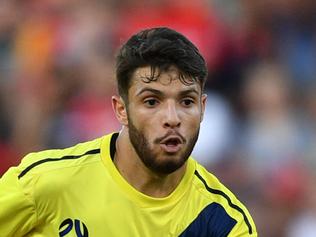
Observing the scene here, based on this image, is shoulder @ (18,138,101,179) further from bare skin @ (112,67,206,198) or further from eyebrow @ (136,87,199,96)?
eyebrow @ (136,87,199,96)

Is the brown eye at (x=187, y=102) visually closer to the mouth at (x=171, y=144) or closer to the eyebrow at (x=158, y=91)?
the eyebrow at (x=158, y=91)

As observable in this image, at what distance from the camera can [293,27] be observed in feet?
27.3

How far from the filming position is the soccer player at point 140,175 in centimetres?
404

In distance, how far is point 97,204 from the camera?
13.7 feet

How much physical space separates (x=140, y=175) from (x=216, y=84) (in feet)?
12.1

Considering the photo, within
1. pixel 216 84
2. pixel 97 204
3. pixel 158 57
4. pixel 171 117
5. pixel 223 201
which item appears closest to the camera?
pixel 171 117

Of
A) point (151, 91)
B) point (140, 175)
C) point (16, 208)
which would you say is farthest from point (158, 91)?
point (16, 208)

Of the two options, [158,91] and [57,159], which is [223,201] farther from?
[57,159]

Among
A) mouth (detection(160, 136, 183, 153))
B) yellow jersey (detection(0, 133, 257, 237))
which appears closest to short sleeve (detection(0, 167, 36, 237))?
yellow jersey (detection(0, 133, 257, 237))

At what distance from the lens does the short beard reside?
4.06 meters

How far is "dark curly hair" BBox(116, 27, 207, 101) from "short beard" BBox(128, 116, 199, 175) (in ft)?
0.57

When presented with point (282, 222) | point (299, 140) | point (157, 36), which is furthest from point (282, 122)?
point (157, 36)

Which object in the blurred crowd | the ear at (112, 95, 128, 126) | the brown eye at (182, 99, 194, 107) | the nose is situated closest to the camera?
the nose

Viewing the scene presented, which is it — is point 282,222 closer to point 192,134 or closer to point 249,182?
point 249,182
